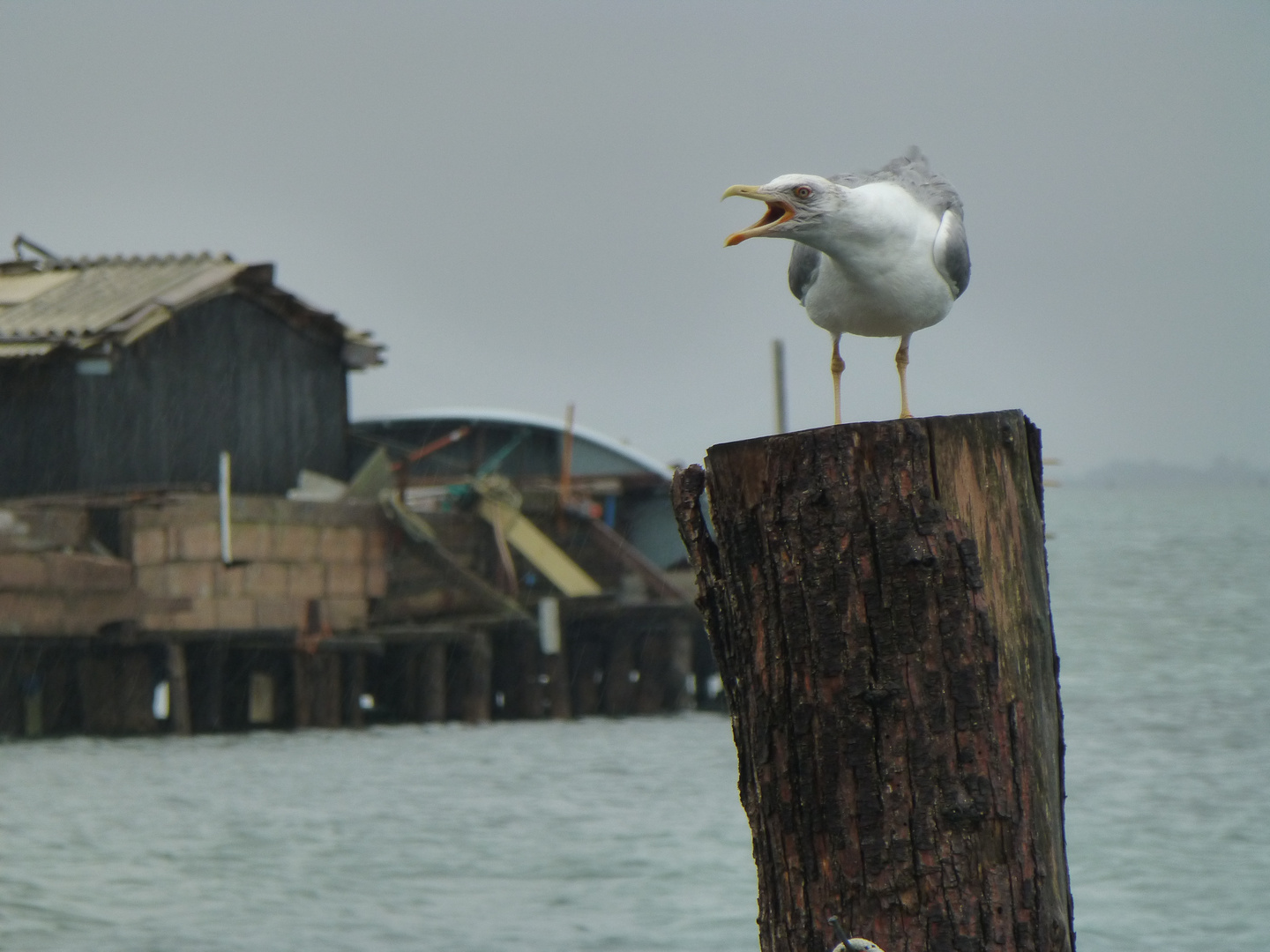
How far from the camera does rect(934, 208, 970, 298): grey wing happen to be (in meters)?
5.50

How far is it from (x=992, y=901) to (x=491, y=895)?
12.8 meters

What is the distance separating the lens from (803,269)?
5.68m

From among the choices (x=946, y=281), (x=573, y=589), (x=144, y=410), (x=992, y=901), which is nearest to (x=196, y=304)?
(x=144, y=410)

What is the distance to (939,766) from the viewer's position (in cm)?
384

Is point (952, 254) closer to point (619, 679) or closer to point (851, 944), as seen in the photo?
point (851, 944)

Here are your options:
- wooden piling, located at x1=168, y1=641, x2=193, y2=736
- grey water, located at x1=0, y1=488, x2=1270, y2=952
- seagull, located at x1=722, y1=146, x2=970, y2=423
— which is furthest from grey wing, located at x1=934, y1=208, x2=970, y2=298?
wooden piling, located at x1=168, y1=641, x2=193, y2=736

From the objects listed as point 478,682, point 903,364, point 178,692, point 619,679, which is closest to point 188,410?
point 178,692

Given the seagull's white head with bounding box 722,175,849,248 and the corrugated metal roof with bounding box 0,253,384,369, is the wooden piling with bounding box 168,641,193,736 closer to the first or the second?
the corrugated metal roof with bounding box 0,253,384,369

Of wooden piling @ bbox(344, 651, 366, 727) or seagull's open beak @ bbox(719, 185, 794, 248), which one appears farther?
wooden piling @ bbox(344, 651, 366, 727)

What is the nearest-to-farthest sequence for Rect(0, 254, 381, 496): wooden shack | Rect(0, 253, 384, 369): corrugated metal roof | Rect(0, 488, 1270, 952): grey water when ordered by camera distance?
1. Rect(0, 488, 1270, 952): grey water
2. Rect(0, 253, 384, 369): corrugated metal roof
3. Rect(0, 254, 381, 496): wooden shack

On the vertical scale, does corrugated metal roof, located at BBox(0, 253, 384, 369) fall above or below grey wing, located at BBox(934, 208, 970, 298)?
above

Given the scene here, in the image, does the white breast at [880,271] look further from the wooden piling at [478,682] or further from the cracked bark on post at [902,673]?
the wooden piling at [478,682]

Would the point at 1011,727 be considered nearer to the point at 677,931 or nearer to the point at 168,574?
the point at 677,931

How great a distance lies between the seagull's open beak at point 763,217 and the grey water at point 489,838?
33.6ft
